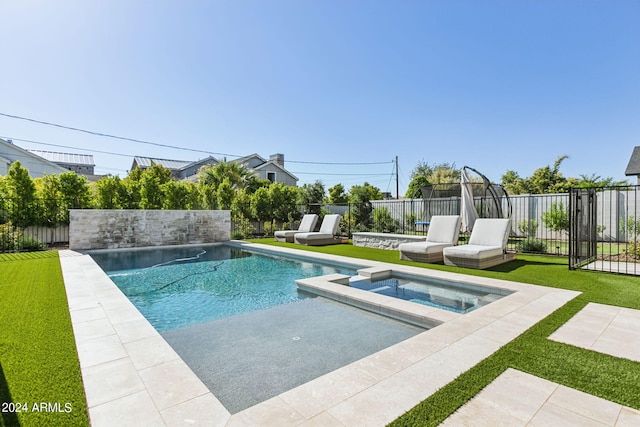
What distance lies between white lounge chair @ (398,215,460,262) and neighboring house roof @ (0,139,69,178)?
2664cm

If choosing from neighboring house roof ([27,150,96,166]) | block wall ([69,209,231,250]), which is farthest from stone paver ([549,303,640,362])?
neighboring house roof ([27,150,96,166])

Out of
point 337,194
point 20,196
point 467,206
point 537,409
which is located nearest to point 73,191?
point 20,196

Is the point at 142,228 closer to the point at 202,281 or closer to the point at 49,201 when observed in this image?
the point at 49,201

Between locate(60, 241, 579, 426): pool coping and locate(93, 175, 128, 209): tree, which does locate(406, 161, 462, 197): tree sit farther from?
locate(60, 241, 579, 426): pool coping

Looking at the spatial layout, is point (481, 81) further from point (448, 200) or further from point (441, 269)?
point (441, 269)

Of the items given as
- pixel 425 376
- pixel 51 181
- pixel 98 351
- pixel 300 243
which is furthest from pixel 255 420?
pixel 51 181

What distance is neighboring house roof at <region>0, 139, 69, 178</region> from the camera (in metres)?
22.9

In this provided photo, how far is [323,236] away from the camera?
42.1ft

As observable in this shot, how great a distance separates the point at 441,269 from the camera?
7.03 meters

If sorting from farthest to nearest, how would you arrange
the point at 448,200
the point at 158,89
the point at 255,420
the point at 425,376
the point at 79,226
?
1. the point at 158,89
2. the point at 448,200
3. the point at 79,226
4. the point at 425,376
5. the point at 255,420

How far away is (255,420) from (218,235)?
13.8 metres

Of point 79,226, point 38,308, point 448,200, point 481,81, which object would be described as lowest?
point 38,308

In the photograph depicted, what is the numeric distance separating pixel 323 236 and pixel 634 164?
66.5 feet

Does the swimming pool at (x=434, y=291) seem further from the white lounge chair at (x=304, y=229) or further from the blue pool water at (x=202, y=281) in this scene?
the white lounge chair at (x=304, y=229)
